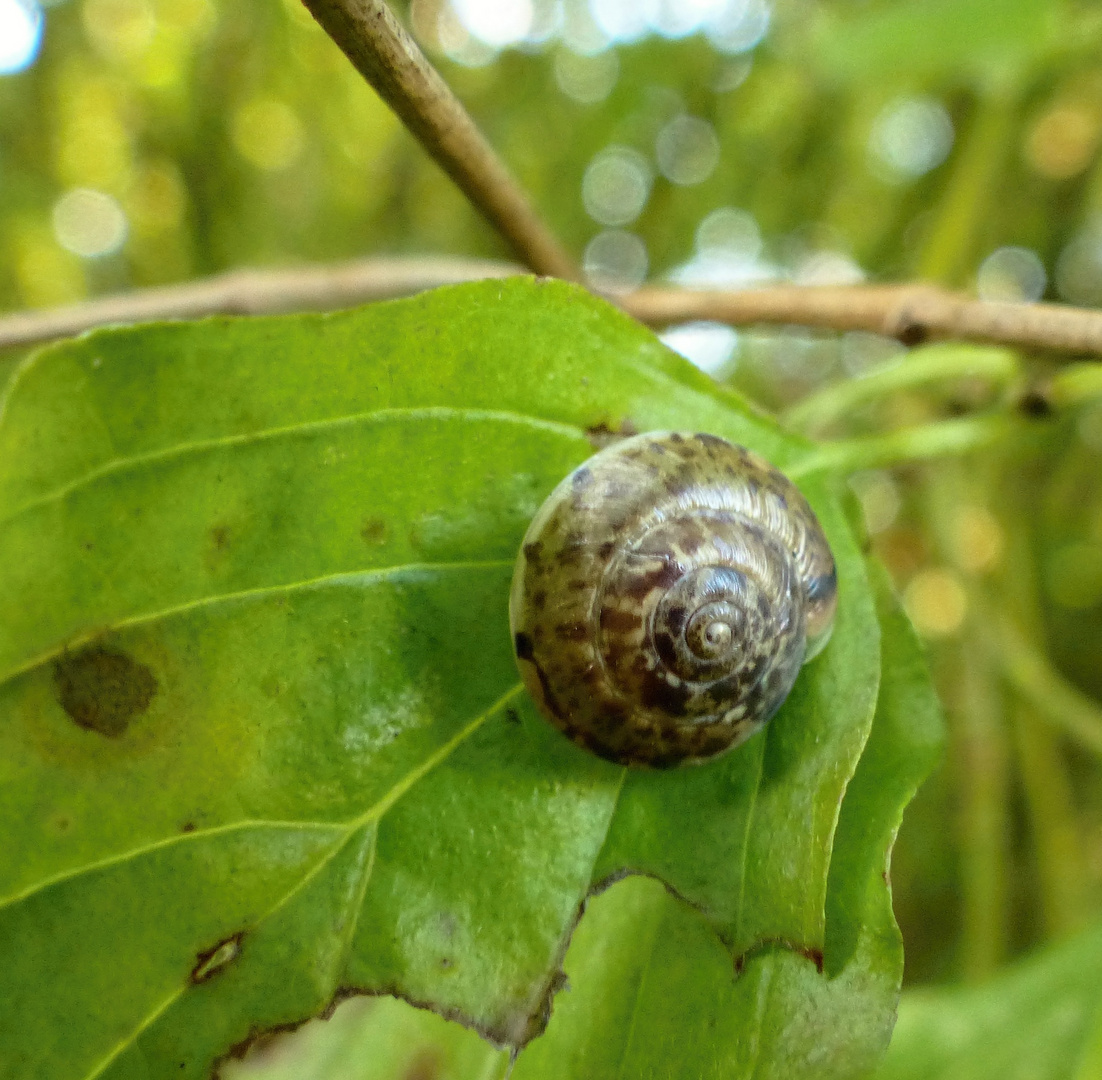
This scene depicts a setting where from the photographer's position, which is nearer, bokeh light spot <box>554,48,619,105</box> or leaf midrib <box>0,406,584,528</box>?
leaf midrib <box>0,406,584,528</box>

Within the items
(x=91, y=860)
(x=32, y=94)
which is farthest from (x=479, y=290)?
(x=32, y=94)

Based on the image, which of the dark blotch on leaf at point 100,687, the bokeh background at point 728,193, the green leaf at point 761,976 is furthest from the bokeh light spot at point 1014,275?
the dark blotch on leaf at point 100,687

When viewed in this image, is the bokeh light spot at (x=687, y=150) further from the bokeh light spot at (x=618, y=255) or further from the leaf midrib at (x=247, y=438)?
the leaf midrib at (x=247, y=438)

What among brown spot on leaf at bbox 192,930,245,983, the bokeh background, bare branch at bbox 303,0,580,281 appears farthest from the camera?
the bokeh background

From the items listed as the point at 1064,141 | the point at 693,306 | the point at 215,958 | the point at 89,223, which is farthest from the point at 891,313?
the point at 89,223

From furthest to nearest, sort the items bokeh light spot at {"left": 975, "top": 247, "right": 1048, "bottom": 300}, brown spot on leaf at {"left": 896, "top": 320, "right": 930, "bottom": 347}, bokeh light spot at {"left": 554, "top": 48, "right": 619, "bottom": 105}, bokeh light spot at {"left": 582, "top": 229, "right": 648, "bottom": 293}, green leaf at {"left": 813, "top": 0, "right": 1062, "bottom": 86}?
bokeh light spot at {"left": 582, "top": 229, "right": 648, "bottom": 293}, bokeh light spot at {"left": 554, "top": 48, "right": 619, "bottom": 105}, bokeh light spot at {"left": 975, "top": 247, "right": 1048, "bottom": 300}, green leaf at {"left": 813, "top": 0, "right": 1062, "bottom": 86}, brown spot on leaf at {"left": 896, "top": 320, "right": 930, "bottom": 347}

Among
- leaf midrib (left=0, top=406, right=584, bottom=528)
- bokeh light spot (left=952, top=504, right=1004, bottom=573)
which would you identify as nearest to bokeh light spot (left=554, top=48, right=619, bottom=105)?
bokeh light spot (left=952, top=504, right=1004, bottom=573)

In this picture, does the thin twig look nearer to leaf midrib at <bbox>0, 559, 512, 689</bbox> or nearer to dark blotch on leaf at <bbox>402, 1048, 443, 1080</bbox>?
leaf midrib at <bbox>0, 559, 512, 689</bbox>

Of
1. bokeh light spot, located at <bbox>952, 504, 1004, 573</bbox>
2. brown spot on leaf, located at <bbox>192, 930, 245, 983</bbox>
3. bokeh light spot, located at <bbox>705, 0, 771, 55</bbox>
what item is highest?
brown spot on leaf, located at <bbox>192, 930, 245, 983</bbox>
